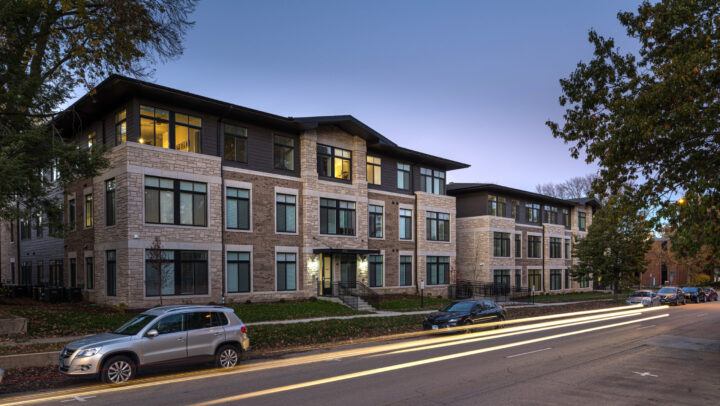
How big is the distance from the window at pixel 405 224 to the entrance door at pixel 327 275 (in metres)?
→ 7.29

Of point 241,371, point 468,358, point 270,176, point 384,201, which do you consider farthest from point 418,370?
point 384,201

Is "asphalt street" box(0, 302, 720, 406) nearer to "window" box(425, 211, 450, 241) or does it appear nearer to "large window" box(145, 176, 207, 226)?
"large window" box(145, 176, 207, 226)

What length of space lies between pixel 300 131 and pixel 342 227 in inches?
264

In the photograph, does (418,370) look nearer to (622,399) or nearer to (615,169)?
(622,399)

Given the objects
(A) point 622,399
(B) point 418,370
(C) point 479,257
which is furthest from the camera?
(C) point 479,257

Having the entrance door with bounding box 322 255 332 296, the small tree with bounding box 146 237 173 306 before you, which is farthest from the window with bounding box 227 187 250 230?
the entrance door with bounding box 322 255 332 296

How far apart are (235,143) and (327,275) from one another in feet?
32.8

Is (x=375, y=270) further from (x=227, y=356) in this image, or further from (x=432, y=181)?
(x=227, y=356)

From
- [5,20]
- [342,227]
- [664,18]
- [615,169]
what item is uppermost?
[5,20]

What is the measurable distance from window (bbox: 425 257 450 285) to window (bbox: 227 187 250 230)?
16263 mm

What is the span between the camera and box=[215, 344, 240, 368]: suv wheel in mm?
12812

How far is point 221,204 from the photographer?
25812 mm

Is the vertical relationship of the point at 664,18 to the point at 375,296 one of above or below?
above

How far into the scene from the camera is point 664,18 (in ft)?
41.4
